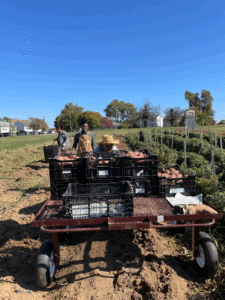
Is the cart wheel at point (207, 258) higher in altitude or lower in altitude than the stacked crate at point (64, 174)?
lower

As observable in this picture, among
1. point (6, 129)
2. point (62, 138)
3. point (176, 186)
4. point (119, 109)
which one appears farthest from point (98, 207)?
point (119, 109)

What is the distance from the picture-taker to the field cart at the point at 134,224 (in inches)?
97.3

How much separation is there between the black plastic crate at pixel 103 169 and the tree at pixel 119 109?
374 feet

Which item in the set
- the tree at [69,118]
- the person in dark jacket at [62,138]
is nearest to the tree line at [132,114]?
the tree at [69,118]

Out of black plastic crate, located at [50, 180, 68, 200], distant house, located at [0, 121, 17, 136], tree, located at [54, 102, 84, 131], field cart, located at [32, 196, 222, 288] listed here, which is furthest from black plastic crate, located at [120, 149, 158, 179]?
tree, located at [54, 102, 84, 131]

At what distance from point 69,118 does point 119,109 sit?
44.1 meters

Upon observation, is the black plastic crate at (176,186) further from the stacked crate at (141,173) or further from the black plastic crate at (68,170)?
the black plastic crate at (68,170)

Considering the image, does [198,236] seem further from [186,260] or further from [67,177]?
[67,177]

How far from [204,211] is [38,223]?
218cm

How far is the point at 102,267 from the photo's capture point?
3029 millimetres

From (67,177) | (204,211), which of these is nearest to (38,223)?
(67,177)

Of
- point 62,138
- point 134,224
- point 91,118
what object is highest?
point 91,118

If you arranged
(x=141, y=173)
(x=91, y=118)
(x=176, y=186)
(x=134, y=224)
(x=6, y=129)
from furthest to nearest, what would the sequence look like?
(x=91, y=118) → (x=6, y=129) → (x=141, y=173) → (x=176, y=186) → (x=134, y=224)

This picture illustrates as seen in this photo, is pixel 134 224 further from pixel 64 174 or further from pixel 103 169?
pixel 64 174
